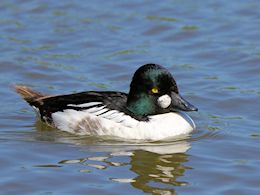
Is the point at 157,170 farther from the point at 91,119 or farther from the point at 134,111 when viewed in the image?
the point at 91,119

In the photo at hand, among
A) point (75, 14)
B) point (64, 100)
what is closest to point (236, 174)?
point (64, 100)

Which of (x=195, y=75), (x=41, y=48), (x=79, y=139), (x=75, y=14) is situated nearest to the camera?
(x=79, y=139)

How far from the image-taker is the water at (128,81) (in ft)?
33.7

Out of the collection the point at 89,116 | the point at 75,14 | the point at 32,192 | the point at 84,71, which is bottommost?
the point at 32,192

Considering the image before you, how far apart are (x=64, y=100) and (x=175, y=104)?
66.7 inches

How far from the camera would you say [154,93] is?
12.2 meters

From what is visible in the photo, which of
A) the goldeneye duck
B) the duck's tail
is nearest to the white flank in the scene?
the goldeneye duck

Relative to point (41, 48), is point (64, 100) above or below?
below

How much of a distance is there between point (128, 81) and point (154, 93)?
266 cm

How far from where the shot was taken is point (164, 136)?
475 inches

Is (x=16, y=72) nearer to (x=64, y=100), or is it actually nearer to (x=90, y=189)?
(x=64, y=100)

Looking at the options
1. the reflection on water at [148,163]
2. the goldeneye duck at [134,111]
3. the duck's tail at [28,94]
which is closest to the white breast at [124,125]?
the goldeneye duck at [134,111]

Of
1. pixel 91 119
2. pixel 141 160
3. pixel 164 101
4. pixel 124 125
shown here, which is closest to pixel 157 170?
pixel 141 160

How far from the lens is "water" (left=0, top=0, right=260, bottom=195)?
10.3 meters
